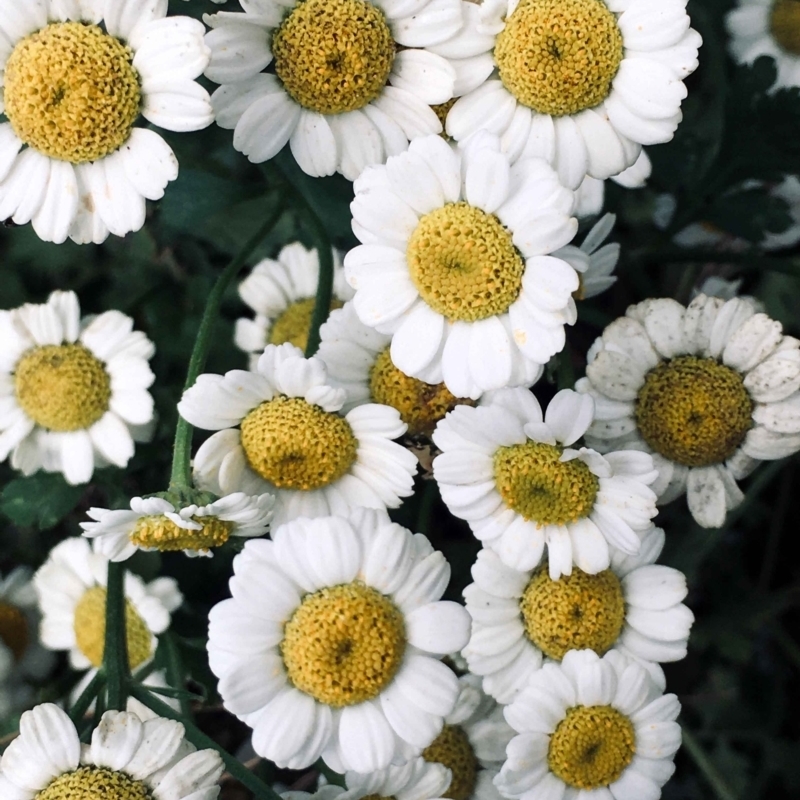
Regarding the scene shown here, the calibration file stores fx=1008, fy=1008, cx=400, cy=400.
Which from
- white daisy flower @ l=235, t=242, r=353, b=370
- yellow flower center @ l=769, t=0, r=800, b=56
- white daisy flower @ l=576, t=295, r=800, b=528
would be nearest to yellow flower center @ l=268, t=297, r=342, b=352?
white daisy flower @ l=235, t=242, r=353, b=370

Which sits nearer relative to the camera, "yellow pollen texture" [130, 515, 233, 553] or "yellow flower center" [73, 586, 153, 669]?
"yellow pollen texture" [130, 515, 233, 553]

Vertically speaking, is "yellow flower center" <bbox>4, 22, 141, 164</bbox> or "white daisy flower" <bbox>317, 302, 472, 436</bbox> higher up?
"yellow flower center" <bbox>4, 22, 141, 164</bbox>

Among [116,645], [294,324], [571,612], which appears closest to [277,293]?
[294,324]

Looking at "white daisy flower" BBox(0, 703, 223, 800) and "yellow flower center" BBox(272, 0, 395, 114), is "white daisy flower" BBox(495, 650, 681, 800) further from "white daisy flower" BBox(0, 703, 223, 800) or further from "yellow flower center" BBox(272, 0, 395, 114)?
"yellow flower center" BBox(272, 0, 395, 114)

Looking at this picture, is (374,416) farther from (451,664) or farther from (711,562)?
(711,562)

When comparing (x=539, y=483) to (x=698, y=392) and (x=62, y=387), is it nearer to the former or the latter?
(x=698, y=392)

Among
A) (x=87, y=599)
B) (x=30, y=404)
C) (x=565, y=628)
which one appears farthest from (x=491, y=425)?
(x=87, y=599)

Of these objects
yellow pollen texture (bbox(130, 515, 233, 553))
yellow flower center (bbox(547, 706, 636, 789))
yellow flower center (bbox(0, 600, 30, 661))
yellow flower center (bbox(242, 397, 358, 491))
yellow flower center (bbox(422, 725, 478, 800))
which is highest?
yellow flower center (bbox(242, 397, 358, 491))

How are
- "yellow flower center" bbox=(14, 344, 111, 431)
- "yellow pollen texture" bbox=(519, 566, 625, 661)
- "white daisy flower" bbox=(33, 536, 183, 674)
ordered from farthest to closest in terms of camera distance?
1. "white daisy flower" bbox=(33, 536, 183, 674)
2. "yellow flower center" bbox=(14, 344, 111, 431)
3. "yellow pollen texture" bbox=(519, 566, 625, 661)
